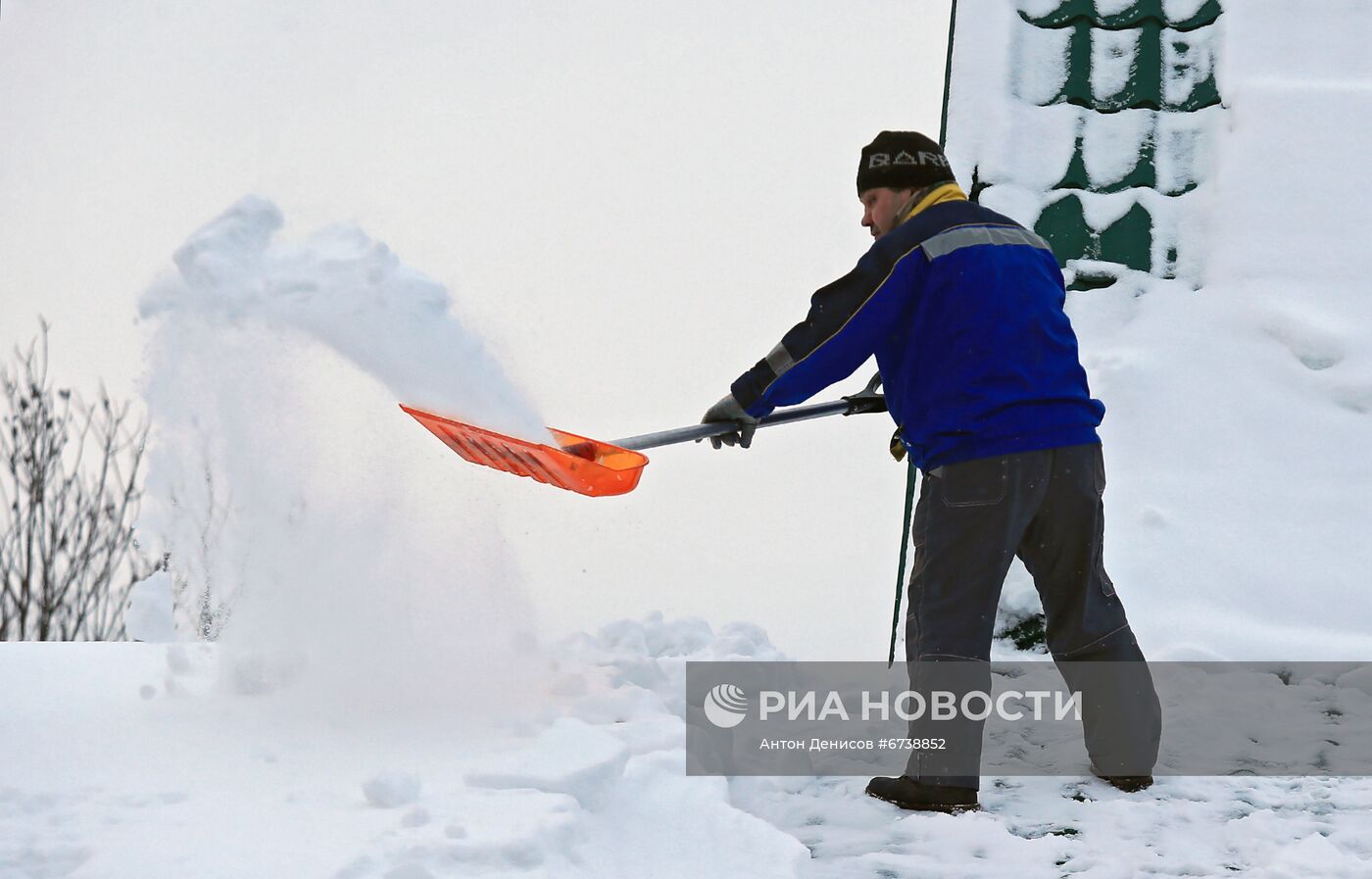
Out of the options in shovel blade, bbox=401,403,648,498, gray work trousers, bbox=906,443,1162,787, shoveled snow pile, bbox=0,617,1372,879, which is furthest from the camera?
shovel blade, bbox=401,403,648,498

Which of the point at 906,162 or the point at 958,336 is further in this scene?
the point at 906,162

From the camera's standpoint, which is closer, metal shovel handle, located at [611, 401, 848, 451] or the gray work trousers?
the gray work trousers

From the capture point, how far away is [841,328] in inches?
106

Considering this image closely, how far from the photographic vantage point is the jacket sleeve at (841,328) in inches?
105

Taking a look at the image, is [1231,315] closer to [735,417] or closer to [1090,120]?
[1090,120]

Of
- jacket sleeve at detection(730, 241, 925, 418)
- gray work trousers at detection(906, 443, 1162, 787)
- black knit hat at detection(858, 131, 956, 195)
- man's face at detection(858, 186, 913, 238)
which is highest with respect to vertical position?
black knit hat at detection(858, 131, 956, 195)

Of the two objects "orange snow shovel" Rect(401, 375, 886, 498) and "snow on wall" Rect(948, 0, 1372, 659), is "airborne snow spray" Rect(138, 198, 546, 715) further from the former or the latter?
"snow on wall" Rect(948, 0, 1372, 659)

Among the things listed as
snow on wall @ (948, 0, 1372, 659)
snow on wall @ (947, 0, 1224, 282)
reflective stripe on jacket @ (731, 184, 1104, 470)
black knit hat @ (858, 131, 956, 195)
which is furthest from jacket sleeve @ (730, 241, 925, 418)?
snow on wall @ (947, 0, 1224, 282)

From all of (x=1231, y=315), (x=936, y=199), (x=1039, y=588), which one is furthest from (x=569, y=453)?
(x=1231, y=315)

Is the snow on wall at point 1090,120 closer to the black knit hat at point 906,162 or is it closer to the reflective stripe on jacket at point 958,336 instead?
the black knit hat at point 906,162

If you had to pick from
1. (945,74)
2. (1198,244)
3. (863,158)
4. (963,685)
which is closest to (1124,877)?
(963,685)

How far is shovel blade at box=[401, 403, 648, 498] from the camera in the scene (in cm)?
276

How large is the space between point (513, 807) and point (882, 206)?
1601 mm

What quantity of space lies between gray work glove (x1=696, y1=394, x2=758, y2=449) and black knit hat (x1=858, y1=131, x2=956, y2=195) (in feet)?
1.98
